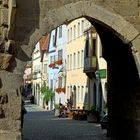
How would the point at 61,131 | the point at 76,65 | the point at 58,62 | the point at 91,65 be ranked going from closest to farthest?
the point at 61,131 → the point at 91,65 → the point at 76,65 → the point at 58,62

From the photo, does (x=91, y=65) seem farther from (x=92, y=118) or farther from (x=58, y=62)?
(x=58, y=62)

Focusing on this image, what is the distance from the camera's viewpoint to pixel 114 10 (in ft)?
39.0

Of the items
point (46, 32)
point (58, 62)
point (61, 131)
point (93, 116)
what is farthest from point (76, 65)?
point (46, 32)

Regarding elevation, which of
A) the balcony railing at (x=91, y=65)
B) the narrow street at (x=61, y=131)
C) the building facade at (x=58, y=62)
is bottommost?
the narrow street at (x=61, y=131)

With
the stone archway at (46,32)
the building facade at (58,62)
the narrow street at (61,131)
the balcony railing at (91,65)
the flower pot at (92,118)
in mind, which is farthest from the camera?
the building facade at (58,62)

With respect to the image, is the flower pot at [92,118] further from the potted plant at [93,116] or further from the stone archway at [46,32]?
the stone archway at [46,32]

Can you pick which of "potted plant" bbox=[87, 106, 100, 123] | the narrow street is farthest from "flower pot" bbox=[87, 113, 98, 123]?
the narrow street

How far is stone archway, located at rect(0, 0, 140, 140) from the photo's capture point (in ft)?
36.7

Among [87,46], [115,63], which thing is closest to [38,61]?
[87,46]

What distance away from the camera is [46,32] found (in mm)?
11516

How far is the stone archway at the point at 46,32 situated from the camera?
36.7 ft

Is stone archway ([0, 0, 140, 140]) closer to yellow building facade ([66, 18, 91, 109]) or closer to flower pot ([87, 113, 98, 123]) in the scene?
flower pot ([87, 113, 98, 123])

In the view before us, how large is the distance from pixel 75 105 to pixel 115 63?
3046cm

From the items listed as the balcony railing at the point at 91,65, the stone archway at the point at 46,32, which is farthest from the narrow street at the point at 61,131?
the balcony railing at the point at 91,65
